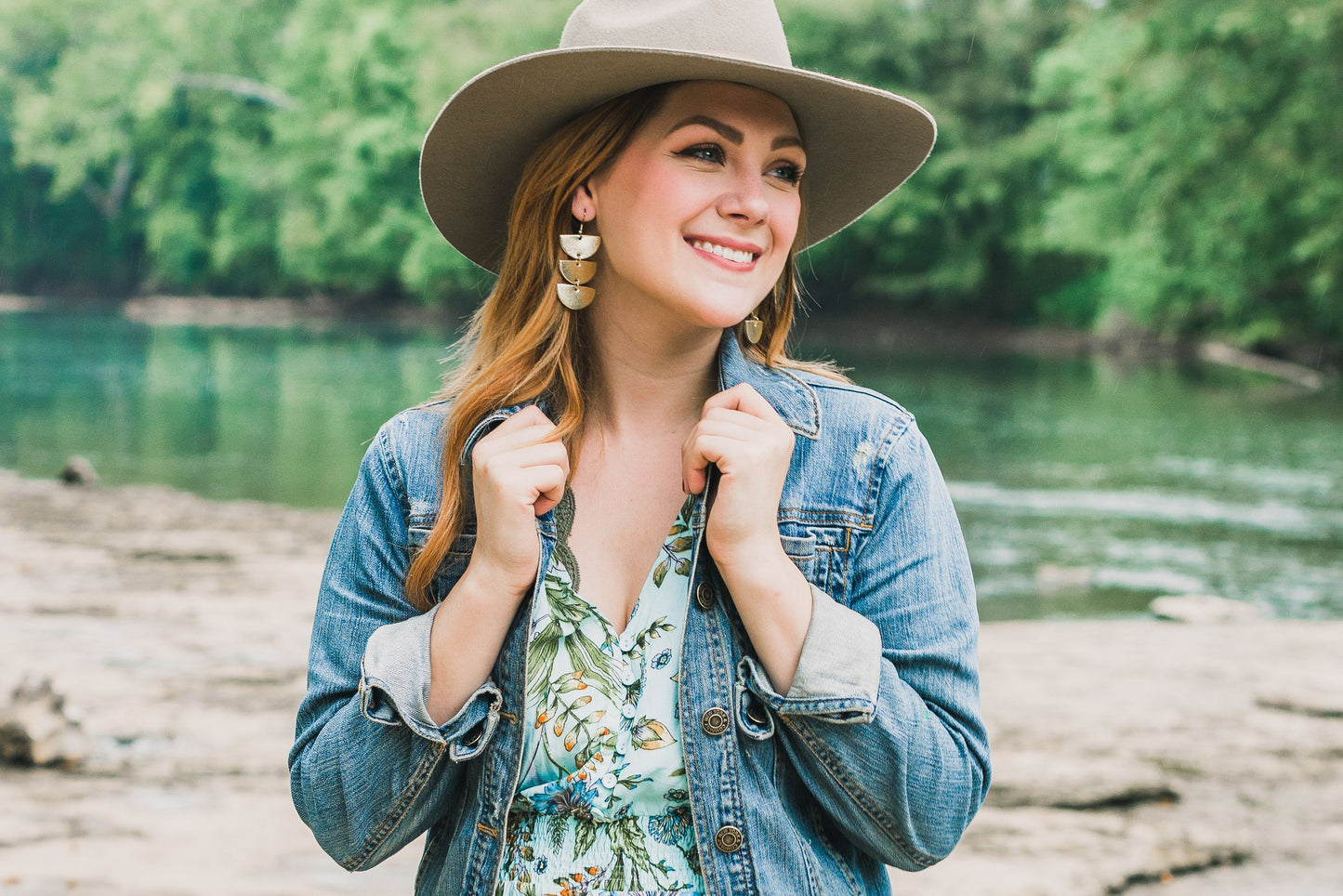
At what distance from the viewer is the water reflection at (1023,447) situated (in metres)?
10.0

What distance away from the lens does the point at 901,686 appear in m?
1.67

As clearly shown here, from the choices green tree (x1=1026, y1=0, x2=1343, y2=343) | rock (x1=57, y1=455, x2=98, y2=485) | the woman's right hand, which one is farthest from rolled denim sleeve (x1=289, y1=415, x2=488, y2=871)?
green tree (x1=1026, y1=0, x2=1343, y2=343)

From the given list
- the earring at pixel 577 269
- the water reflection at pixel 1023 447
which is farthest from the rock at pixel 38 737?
the water reflection at pixel 1023 447

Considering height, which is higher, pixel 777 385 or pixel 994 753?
pixel 777 385

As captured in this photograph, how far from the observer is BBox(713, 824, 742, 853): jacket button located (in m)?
1.66

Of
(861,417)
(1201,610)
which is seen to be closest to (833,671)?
(861,417)

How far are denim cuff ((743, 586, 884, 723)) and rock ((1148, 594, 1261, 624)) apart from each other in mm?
6988

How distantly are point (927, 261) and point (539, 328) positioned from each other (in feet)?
126

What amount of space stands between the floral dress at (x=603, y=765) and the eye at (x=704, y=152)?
22.8 inches

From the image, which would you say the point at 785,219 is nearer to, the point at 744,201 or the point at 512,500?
the point at 744,201

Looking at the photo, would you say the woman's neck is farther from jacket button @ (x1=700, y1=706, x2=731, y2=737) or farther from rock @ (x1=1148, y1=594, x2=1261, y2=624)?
rock @ (x1=1148, y1=594, x2=1261, y2=624)

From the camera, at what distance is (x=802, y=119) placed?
1.97 metres

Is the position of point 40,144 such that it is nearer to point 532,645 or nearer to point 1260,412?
point 1260,412

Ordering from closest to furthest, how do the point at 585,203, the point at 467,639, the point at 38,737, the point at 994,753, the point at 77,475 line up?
the point at 467,639, the point at 585,203, the point at 38,737, the point at 994,753, the point at 77,475
